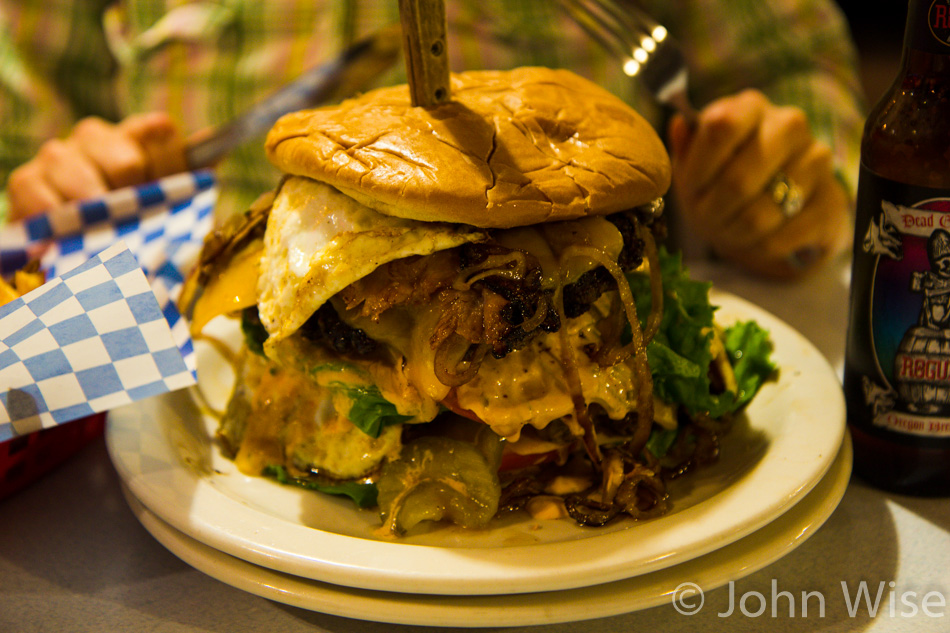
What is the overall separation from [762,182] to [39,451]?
1.89 meters

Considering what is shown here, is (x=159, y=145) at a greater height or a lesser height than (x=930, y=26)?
lesser

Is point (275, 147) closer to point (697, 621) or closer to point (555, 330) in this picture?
point (555, 330)

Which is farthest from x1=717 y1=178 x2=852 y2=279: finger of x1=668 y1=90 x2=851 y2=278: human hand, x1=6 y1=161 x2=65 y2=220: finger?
x1=6 y1=161 x2=65 y2=220: finger

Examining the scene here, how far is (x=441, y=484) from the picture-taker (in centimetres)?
113

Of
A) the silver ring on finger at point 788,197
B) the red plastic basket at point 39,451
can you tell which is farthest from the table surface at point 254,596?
the silver ring on finger at point 788,197

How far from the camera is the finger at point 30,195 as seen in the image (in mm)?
2109

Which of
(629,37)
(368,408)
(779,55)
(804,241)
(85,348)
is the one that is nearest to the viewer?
(85,348)

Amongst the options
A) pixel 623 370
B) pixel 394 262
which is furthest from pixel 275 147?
pixel 623 370

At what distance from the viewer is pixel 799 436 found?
111 centimetres

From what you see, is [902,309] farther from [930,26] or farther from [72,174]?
[72,174]

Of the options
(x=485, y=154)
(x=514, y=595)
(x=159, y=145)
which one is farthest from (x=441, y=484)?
(x=159, y=145)

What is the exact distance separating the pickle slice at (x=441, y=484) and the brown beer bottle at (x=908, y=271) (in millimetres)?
626

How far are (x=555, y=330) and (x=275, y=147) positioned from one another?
55 centimetres

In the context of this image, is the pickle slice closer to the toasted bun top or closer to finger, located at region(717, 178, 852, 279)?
the toasted bun top
